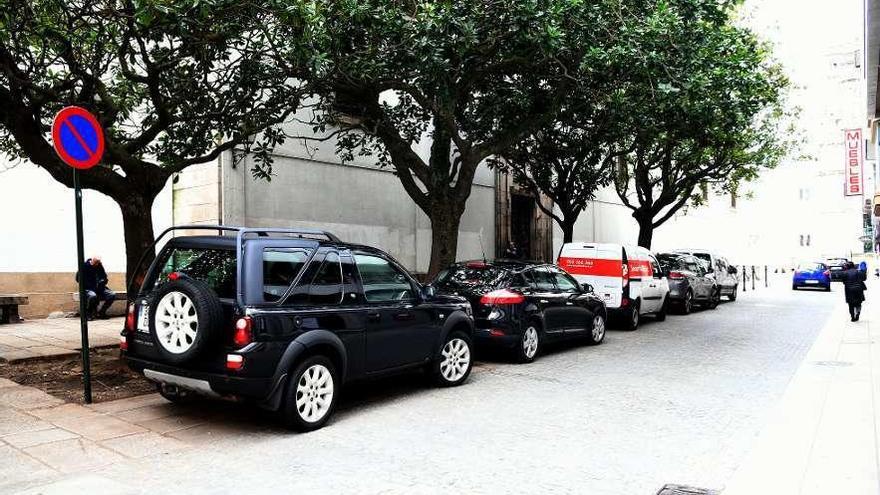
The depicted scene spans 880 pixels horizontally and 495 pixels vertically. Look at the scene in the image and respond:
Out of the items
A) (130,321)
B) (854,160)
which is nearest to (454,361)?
(130,321)

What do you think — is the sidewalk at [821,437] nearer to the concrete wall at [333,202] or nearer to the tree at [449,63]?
the tree at [449,63]

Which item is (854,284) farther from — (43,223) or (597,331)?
(43,223)

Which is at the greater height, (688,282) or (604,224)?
(604,224)

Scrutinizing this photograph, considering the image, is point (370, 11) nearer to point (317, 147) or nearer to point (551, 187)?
point (317, 147)

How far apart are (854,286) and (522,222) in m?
11.3

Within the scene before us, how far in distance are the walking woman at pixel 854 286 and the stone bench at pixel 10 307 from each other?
17304 mm

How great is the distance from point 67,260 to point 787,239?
51.3 m

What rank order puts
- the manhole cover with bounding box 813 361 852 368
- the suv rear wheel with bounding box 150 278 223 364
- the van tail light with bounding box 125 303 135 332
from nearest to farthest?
the suv rear wheel with bounding box 150 278 223 364 → the van tail light with bounding box 125 303 135 332 → the manhole cover with bounding box 813 361 852 368

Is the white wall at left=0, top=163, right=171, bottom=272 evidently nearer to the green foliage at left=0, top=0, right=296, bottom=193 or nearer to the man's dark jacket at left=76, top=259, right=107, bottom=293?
the man's dark jacket at left=76, top=259, right=107, bottom=293

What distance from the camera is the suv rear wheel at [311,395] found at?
571 centimetres

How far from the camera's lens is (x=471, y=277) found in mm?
9633

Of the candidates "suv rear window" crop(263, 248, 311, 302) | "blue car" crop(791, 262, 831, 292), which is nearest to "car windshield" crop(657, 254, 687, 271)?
"blue car" crop(791, 262, 831, 292)

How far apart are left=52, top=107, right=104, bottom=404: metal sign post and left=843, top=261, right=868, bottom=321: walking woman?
1543 centimetres

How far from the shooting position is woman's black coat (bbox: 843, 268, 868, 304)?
15.2 meters
